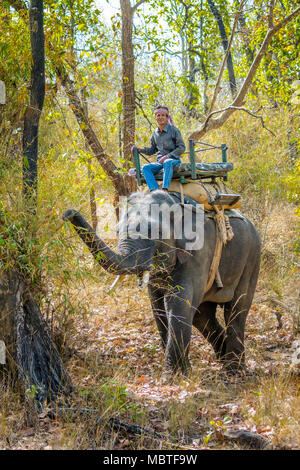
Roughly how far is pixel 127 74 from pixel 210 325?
4939 mm

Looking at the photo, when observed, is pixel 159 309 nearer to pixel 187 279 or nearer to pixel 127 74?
pixel 187 279

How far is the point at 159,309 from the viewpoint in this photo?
727 centimetres

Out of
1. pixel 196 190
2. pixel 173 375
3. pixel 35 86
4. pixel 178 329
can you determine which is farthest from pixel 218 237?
pixel 35 86

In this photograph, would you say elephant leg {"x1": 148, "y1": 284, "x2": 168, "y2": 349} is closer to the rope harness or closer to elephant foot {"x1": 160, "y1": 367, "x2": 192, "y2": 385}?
the rope harness

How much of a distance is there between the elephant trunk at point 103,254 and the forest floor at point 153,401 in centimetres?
37

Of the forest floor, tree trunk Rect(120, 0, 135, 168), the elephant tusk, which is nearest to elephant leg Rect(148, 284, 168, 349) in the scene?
the forest floor

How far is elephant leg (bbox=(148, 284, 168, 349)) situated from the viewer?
7.29 metres

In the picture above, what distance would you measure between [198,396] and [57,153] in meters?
3.06

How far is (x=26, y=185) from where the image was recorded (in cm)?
531

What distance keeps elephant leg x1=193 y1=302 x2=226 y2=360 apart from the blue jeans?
211 centimetres

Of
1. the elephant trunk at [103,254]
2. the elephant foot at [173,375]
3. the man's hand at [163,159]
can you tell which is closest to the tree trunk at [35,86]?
the elephant trunk at [103,254]

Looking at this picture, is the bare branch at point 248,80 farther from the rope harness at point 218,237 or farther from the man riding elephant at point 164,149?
the rope harness at point 218,237
